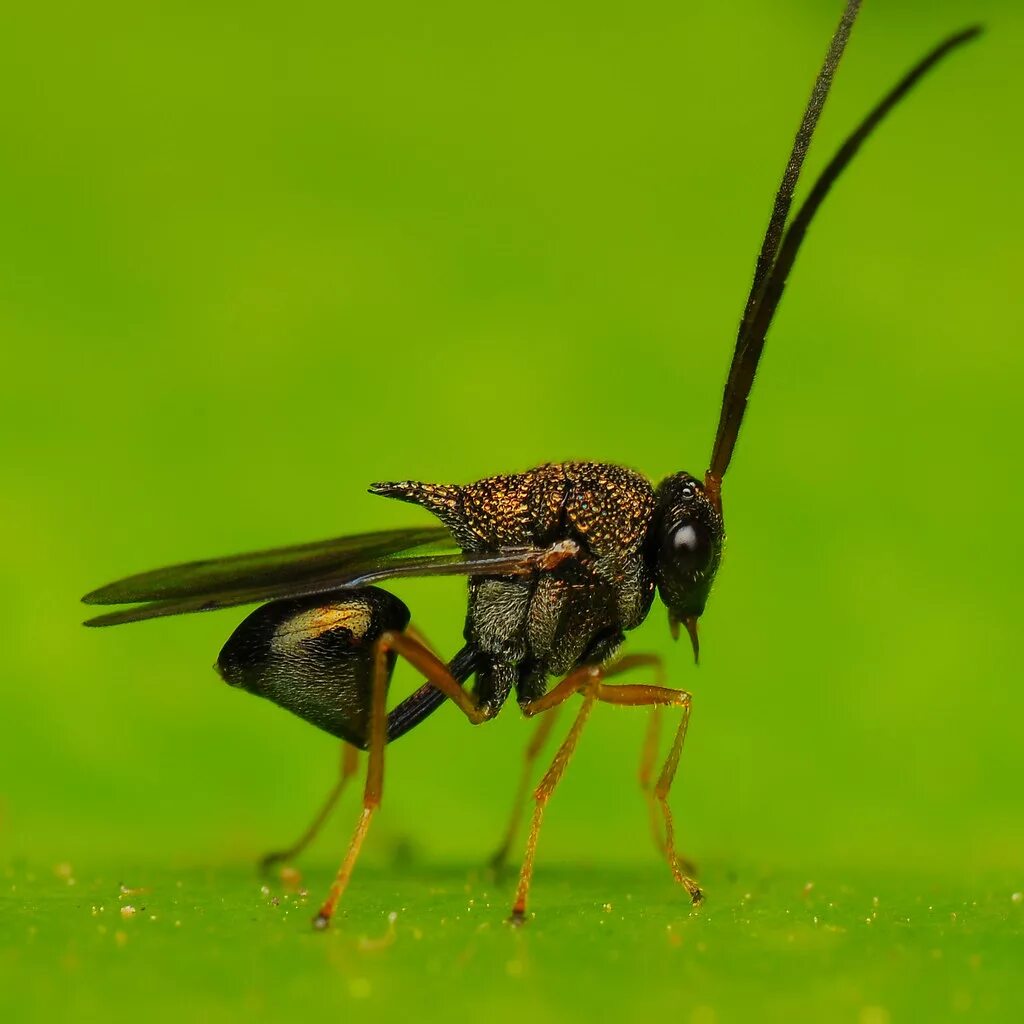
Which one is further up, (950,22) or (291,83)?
(950,22)

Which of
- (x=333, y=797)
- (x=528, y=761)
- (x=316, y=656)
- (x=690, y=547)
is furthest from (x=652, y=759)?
(x=316, y=656)

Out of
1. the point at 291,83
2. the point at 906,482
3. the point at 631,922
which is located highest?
the point at 291,83

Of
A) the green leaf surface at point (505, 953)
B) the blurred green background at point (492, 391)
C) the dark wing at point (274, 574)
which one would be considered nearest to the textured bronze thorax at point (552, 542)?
the dark wing at point (274, 574)

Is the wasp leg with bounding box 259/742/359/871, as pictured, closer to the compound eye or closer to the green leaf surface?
the green leaf surface

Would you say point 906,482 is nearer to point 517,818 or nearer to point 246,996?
point 517,818

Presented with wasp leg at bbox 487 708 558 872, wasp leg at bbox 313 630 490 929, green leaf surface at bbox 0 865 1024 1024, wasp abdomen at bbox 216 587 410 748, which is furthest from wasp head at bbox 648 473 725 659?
green leaf surface at bbox 0 865 1024 1024

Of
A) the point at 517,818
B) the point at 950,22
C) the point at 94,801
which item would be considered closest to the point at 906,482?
the point at 517,818

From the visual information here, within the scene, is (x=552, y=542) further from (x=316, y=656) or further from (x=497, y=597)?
(x=316, y=656)
